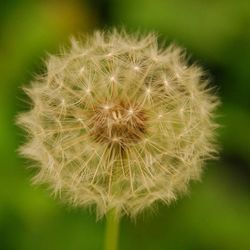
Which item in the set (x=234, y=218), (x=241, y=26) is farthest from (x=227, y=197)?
(x=241, y=26)

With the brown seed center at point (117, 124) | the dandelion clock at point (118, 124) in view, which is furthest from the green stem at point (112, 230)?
the brown seed center at point (117, 124)

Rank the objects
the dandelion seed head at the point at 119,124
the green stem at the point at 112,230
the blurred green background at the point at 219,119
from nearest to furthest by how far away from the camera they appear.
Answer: the green stem at the point at 112,230
the dandelion seed head at the point at 119,124
the blurred green background at the point at 219,119

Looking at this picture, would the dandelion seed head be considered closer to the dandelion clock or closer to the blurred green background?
the dandelion clock

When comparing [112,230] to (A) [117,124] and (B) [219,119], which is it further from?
(B) [219,119]

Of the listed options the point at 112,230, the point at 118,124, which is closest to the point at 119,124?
the point at 118,124

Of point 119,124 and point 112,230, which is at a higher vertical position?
point 119,124

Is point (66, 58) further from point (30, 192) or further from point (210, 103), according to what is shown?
point (30, 192)

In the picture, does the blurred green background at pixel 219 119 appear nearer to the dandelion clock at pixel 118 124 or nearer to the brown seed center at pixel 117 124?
the dandelion clock at pixel 118 124
